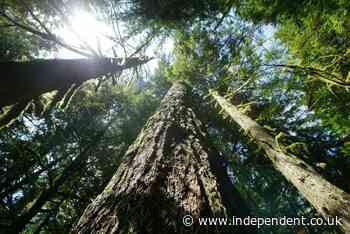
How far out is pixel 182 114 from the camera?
5.21 meters

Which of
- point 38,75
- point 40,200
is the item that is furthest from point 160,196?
point 40,200

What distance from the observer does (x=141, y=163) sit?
9.06ft

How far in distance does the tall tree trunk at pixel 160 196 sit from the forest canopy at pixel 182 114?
0.01 meters

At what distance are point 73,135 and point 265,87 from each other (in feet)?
33.9

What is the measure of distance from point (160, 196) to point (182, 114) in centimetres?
330

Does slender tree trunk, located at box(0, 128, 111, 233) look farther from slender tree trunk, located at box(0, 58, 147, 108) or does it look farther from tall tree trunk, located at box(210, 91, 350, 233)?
tall tree trunk, located at box(210, 91, 350, 233)

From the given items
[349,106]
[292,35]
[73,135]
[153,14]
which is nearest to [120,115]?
[73,135]

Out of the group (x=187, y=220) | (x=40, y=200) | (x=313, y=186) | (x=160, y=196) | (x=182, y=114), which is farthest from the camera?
(x=40, y=200)

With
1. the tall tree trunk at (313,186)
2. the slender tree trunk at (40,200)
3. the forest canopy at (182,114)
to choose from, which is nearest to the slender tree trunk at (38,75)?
the forest canopy at (182,114)

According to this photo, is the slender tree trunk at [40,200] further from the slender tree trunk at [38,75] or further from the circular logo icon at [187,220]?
the circular logo icon at [187,220]

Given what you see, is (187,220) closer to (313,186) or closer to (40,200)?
(313,186)

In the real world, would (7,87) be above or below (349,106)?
below

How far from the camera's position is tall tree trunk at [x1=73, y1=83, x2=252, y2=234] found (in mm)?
1686

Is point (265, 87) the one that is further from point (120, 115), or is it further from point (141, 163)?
point (120, 115)
